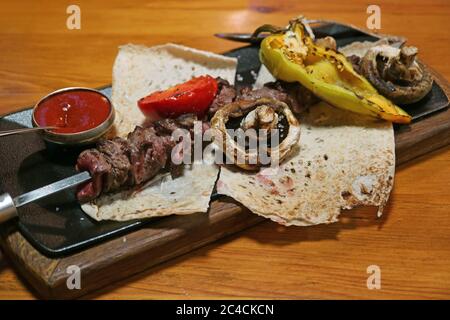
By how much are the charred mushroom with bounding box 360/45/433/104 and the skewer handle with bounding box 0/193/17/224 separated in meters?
2.29

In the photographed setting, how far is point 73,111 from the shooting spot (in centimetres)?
330

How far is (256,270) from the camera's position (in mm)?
2920

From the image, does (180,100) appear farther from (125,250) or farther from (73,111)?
(125,250)

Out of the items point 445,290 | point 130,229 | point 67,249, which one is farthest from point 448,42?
point 67,249

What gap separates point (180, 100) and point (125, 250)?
3.40 ft

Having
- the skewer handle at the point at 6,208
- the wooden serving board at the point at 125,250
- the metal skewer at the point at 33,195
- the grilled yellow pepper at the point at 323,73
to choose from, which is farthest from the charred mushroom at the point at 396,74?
the skewer handle at the point at 6,208

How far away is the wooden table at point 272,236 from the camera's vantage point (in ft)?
9.34

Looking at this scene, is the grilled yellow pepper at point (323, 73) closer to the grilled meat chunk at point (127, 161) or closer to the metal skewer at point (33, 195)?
the grilled meat chunk at point (127, 161)

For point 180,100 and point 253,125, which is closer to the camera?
point 253,125

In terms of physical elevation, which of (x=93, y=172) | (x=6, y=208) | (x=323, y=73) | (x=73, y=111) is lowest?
(x=6, y=208)

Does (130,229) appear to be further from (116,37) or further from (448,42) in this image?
(448,42)

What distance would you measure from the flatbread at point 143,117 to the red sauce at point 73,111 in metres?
0.24

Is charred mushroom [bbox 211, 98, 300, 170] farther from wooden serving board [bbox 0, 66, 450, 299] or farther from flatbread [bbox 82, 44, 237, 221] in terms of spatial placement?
wooden serving board [bbox 0, 66, 450, 299]

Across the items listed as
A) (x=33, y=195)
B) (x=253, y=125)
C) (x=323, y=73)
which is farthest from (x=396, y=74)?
(x=33, y=195)
